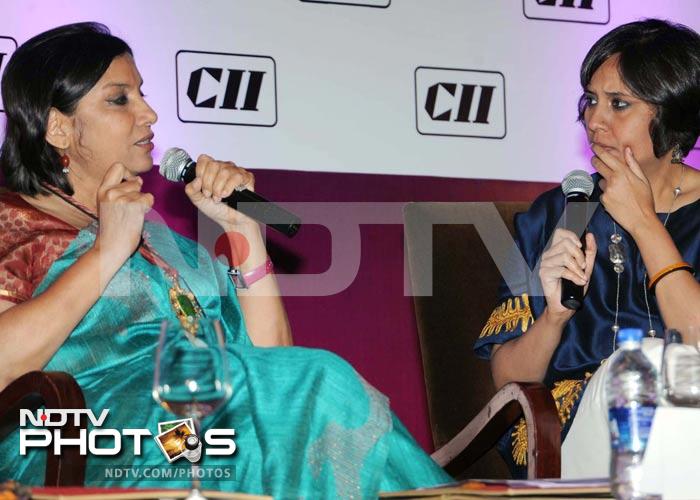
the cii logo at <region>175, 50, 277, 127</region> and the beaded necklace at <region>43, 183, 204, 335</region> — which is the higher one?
the cii logo at <region>175, 50, 277, 127</region>

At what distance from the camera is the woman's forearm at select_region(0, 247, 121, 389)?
2.12 metres

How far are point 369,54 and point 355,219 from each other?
451 mm

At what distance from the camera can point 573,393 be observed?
248 centimetres

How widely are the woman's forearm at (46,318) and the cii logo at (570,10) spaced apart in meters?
1.76

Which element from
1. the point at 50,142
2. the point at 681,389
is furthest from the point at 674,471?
the point at 50,142

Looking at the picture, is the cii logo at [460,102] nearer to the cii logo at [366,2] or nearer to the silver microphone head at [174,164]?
the cii logo at [366,2]

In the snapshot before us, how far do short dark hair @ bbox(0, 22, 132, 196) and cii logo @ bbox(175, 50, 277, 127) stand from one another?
0.51 m

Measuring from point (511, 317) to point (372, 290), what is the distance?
0.72 m

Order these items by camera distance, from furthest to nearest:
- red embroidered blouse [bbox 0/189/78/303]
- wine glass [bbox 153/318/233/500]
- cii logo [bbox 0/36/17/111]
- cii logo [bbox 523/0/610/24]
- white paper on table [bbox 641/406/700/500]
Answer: cii logo [bbox 523/0/610/24] < cii logo [bbox 0/36/17/111] < red embroidered blouse [bbox 0/189/78/303] < white paper on table [bbox 641/406/700/500] < wine glass [bbox 153/318/233/500]

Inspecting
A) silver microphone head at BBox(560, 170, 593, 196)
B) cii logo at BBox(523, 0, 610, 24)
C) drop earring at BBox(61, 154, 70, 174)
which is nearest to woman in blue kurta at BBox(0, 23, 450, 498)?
drop earring at BBox(61, 154, 70, 174)

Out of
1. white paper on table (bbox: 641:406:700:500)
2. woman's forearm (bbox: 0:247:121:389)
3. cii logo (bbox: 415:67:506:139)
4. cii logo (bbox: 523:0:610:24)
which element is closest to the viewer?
white paper on table (bbox: 641:406:700:500)

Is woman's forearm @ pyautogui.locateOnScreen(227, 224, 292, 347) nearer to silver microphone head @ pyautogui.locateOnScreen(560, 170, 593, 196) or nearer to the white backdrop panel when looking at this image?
the white backdrop panel

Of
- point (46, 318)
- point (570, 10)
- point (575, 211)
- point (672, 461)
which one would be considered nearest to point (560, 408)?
point (575, 211)

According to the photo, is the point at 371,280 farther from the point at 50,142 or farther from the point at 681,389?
the point at 681,389
